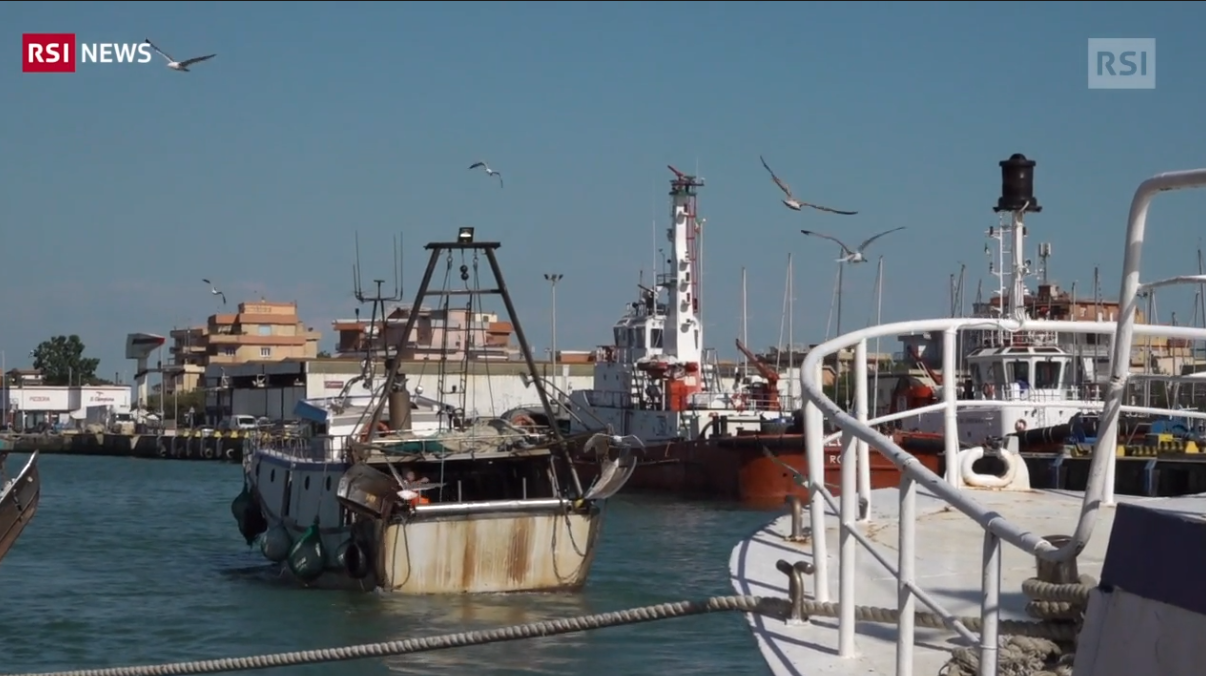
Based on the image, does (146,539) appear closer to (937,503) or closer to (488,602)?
(488,602)

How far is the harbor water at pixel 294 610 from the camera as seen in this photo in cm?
1372

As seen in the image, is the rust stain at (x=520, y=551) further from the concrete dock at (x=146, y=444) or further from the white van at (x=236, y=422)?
the white van at (x=236, y=422)

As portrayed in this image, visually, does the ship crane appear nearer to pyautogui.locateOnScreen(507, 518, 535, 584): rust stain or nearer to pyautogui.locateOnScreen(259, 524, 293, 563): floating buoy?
pyautogui.locateOnScreen(259, 524, 293, 563): floating buoy

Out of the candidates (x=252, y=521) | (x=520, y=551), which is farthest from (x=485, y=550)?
(x=252, y=521)

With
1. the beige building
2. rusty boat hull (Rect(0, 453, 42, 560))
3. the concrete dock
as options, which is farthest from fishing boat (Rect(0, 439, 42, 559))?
the beige building

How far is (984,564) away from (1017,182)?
98.3ft

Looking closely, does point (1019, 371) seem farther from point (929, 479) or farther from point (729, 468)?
point (929, 479)

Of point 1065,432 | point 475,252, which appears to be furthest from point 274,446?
point 1065,432

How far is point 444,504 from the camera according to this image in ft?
54.8

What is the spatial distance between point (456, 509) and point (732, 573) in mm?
10329

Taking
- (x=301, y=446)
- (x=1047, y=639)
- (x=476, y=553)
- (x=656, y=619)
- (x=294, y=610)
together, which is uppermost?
(x=1047, y=639)

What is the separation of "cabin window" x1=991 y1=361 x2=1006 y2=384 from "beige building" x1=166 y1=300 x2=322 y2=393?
8125cm

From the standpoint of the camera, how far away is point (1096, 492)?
318 cm

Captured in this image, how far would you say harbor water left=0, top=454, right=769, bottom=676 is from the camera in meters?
13.7
